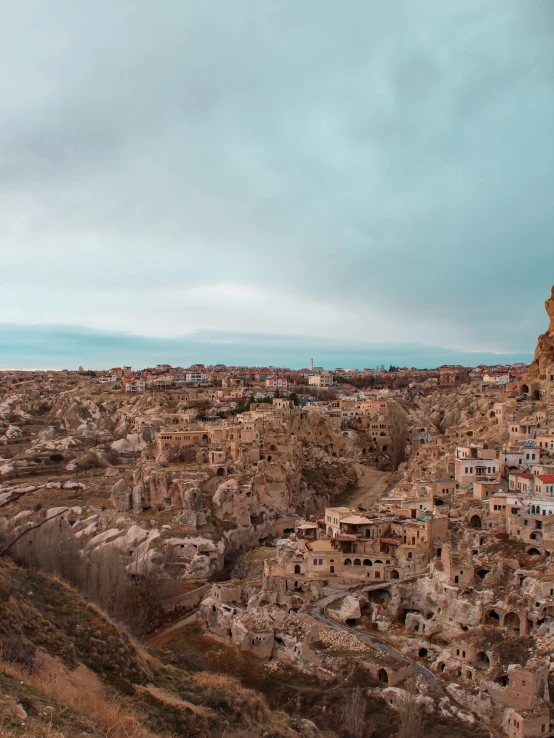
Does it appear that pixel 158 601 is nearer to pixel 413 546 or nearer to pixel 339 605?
pixel 339 605

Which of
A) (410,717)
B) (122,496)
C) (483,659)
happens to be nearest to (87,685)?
(410,717)

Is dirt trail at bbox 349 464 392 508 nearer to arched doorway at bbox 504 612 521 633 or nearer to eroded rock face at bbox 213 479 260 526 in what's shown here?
eroded rock face at bbox 213 479 260 526

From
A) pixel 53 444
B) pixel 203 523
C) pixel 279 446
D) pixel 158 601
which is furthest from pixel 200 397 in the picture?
pixel 158 601

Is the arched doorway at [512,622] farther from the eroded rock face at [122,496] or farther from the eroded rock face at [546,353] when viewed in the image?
the eroded rock face at [546,353]

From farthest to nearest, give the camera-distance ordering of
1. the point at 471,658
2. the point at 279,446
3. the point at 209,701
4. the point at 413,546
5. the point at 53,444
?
the point at 53,444, the point at 279,446, the point at 413,546, the point at 471,658, the point at 209,701

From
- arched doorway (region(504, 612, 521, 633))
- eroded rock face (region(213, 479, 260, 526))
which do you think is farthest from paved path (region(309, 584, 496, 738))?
eroded rock face (region(213, 479, 260, 526))
